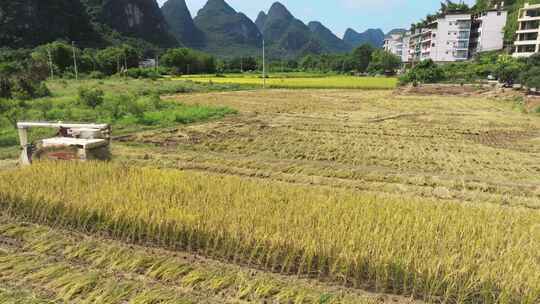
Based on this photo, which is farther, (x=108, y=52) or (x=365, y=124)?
(x=108, y=52)

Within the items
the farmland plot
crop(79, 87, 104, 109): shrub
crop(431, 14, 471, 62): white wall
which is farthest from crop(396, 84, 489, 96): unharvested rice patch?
crop(431, 14, 471, 62): white wall

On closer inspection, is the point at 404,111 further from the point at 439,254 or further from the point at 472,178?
the point at 439,254

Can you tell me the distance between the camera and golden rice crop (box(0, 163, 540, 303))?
12.0ft

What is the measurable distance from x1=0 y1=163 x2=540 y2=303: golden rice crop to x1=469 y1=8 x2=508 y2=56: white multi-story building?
66.4 metres

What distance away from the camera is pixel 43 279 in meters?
3.83

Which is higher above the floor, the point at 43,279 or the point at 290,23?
the point at 290,23

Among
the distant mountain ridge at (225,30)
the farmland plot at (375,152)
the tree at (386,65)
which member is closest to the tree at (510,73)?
the farmland plot at (375,152)

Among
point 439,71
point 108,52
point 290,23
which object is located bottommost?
point 439,71

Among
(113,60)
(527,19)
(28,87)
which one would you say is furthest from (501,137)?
(113,60)

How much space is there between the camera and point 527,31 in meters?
49.0

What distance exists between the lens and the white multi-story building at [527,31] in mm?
48531

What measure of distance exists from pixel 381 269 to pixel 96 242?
145 inches

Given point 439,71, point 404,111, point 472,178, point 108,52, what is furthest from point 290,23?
point 472,178

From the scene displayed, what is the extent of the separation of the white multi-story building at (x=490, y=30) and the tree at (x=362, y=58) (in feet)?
86.6
